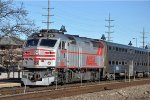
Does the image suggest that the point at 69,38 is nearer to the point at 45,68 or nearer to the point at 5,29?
the point at 45,68

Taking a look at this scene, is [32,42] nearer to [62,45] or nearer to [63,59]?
[62,45]

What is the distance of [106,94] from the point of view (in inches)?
880

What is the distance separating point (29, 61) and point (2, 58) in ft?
69.6

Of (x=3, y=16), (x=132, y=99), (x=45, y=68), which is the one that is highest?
(x=3, y=16)

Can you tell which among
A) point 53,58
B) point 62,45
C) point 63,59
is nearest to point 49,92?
point 53,58

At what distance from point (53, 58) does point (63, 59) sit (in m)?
1.49

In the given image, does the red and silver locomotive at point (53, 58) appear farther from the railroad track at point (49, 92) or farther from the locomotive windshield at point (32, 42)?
the railroad track at point (49, 92)

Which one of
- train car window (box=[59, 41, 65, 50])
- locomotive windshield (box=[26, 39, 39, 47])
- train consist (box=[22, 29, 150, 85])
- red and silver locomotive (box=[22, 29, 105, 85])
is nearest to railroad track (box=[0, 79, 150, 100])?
red and silver locomotive (box=[22, 29, 105, 85])

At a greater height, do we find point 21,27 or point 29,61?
point 21,27

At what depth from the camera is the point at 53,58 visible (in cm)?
2681

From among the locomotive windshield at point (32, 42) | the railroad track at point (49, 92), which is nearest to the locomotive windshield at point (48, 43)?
the locomotive windshield at point (32, 42)

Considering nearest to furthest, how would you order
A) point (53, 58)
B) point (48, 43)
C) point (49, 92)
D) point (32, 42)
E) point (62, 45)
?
point (49, 92), point (53, 58), point (48, 43), point (32, 42), point (62, 45)

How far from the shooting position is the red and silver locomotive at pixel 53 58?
26.4 metres

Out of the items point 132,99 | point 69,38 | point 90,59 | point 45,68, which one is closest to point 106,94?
point 132,99
